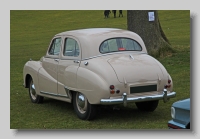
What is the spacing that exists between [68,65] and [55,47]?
41.6 inches

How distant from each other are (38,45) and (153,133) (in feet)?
67.2

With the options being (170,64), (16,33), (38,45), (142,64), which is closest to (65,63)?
(142,64)

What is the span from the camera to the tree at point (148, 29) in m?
15.2

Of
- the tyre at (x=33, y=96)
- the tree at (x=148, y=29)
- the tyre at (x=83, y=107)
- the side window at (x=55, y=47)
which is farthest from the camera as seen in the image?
the tree at (x=148, y=29)

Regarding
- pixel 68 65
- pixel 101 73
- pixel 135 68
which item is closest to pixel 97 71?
pixel 101 73

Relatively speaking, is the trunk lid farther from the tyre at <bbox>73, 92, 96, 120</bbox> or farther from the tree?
the tree

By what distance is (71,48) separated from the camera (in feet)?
30.6

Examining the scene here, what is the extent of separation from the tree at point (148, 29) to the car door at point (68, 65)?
6089 mm

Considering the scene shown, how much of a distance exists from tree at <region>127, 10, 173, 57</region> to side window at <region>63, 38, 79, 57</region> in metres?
6.01

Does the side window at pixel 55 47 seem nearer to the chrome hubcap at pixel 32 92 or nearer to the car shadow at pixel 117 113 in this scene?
the chrome hubcap at pixel 32 92

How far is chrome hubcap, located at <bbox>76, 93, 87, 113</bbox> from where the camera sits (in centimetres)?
854

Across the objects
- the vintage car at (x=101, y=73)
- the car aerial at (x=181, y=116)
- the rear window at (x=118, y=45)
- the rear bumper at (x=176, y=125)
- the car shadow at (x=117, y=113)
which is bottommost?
the car shadow at (x=117, y=113)

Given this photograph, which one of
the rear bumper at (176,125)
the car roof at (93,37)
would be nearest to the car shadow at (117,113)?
the car roof at (93,37)

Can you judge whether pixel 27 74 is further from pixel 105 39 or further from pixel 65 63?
pixel 105 39
